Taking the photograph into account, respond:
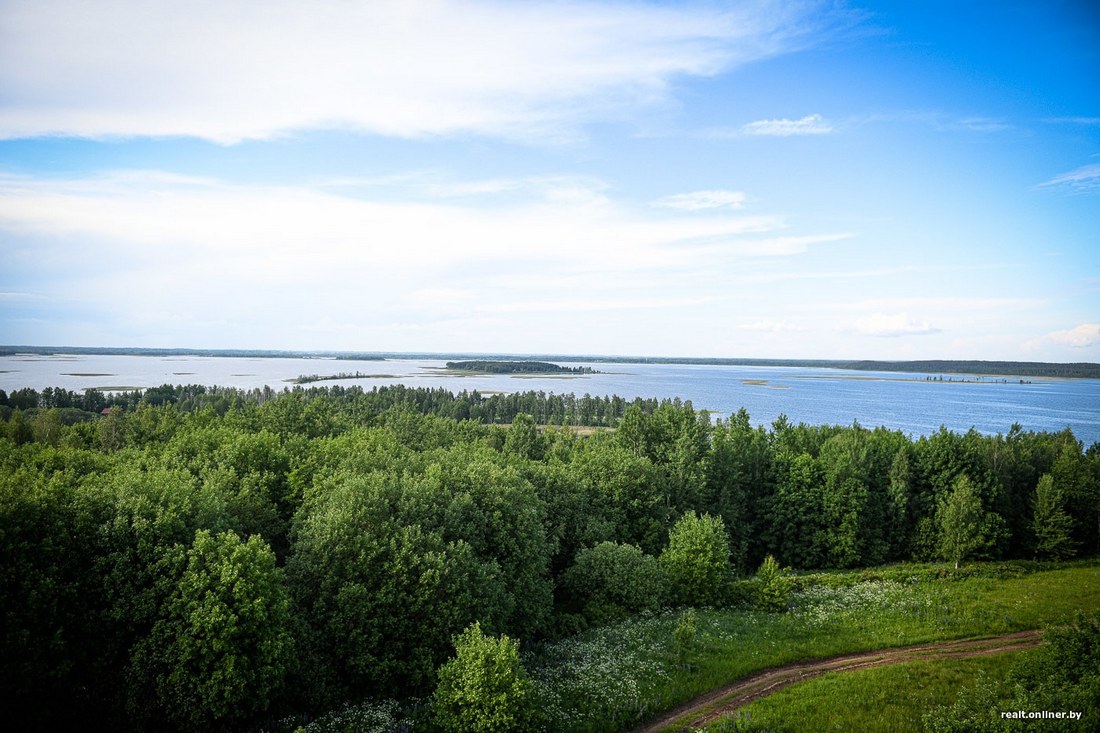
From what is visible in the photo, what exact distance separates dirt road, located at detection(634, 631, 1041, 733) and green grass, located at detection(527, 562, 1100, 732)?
0.44 m

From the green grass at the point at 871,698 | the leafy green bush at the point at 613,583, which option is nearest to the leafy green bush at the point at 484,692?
the green grass at the point at 871,698

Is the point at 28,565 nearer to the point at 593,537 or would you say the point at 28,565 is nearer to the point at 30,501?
the point at 30,501

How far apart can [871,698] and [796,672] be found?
11.7 feet

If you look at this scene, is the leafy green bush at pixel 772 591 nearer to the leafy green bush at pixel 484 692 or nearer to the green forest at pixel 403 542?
the green forest at pixel 403 542

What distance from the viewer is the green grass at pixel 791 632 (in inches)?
902

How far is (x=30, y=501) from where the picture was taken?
19.8m

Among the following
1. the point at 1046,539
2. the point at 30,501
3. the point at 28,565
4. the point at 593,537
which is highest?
the point at 30,501

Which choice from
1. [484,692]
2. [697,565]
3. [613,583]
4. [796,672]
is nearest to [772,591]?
[697,565]

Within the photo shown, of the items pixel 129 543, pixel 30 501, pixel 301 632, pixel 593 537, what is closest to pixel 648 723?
pixel 301 632

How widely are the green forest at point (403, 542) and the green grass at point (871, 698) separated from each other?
5.44m

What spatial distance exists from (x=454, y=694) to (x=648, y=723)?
26.5 ft

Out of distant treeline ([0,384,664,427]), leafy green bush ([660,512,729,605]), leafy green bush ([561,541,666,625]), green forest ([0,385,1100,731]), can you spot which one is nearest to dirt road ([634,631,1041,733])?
green forest ([0,385,1100,731])

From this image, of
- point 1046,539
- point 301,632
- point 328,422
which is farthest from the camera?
point 328,422

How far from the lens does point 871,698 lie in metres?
23.0
